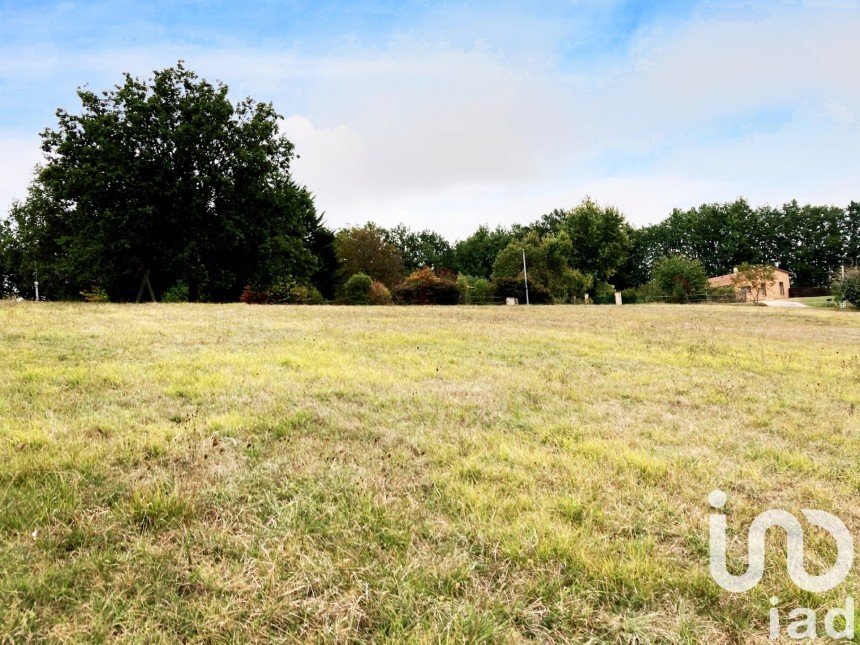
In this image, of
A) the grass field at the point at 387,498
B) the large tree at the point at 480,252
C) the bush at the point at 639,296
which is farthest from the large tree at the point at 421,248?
the grass field at the point at 387,498

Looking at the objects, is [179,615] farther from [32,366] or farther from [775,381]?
[775,381]

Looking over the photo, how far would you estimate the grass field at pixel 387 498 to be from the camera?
223 centimetres

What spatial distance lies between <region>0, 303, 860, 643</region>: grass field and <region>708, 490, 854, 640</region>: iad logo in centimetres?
7

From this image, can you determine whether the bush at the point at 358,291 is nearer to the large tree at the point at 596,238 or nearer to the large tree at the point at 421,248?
the large tree at the point at 596,238

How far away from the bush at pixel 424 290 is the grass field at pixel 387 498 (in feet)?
107

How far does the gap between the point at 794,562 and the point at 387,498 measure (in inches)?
105

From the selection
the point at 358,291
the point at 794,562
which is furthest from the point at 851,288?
the point at 794,562

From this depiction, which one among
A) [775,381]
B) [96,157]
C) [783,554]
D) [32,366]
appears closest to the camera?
[783,554]

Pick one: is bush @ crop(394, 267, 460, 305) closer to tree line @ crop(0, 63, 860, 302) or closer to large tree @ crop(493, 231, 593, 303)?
tree line @ crop(0, 63, 860, 302)

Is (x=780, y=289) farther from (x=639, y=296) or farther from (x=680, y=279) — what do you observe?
(x=639, y=296)

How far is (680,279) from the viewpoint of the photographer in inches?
2202

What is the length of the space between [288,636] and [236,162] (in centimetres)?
2993

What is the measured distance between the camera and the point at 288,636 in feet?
6.78

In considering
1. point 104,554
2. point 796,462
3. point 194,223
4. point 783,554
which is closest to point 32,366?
point 104,554
